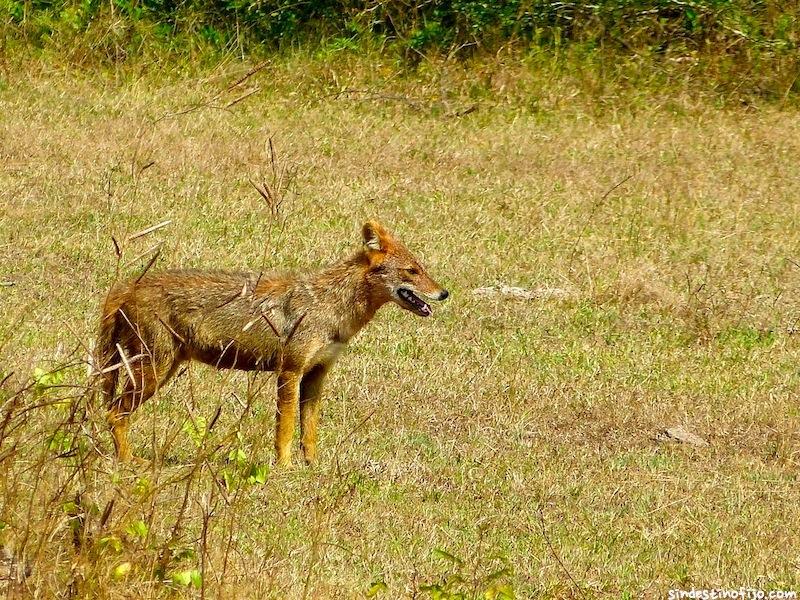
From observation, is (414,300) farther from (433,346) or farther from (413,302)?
(433,346)

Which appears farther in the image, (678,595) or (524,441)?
(524,441)

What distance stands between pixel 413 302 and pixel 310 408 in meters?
1.03

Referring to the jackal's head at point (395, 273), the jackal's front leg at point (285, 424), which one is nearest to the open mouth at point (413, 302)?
the jackal's head at point (395, 273)

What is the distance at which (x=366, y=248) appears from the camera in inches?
336

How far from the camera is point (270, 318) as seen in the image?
319 inches

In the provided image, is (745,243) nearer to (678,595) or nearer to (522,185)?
(522,185)

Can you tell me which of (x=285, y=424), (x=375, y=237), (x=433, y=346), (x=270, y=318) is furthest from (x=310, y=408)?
(x=433, y=346)

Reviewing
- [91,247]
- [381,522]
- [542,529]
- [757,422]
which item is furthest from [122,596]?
[91,247]

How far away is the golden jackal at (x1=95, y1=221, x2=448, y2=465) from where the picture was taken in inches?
303

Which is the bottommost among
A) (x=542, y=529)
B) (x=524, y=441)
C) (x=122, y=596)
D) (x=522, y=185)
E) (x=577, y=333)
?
(x=522, y=185)

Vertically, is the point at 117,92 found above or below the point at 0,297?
below

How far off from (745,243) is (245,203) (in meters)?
4.06

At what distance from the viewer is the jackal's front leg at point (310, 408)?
778 centimetres

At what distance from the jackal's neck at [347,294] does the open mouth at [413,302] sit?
0.13 meters
